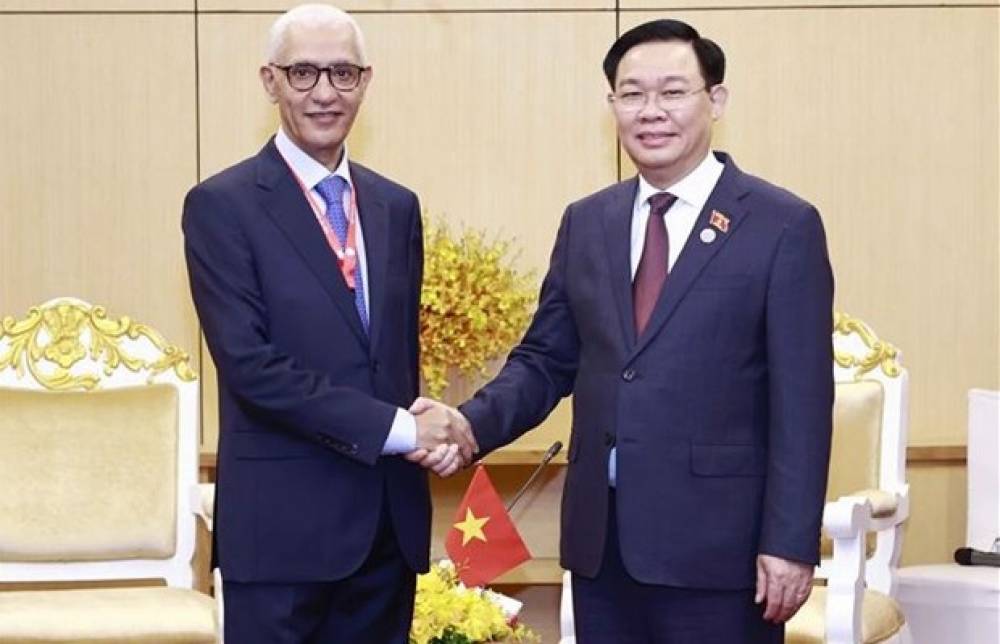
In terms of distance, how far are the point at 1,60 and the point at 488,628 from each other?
2528mm

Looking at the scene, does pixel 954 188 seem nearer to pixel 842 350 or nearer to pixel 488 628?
pixel 842 350

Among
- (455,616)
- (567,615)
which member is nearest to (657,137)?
(455,616)

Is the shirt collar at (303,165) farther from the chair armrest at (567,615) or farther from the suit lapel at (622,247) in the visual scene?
the chair armrest at (567,615)

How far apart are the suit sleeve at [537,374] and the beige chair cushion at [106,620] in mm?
1093

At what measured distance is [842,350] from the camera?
489 centimetres

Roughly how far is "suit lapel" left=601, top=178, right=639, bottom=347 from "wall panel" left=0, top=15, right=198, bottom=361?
241cm

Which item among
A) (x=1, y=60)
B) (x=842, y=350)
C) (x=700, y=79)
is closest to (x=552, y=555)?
(x=842, y=350)

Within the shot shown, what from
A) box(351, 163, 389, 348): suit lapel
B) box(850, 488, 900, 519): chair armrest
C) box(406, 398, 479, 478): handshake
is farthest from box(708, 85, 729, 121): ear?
box(850, 488, 900, 519): chair armrest

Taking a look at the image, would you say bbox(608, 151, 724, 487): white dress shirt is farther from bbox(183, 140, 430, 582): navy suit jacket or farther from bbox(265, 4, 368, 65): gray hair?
bbox(265, 4, 368, 65): gray hair

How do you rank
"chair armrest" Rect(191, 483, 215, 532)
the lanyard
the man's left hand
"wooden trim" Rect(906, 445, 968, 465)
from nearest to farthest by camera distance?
1. the man's left hand
2. the lanyard
3. "chair armrest" Rect(191, 483, 215, 532)
4. "wooden trim" Rect(906, 445, 968, 465)

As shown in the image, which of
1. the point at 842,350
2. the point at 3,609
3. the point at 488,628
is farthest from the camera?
the point at 842,350

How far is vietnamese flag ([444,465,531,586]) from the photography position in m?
4.14

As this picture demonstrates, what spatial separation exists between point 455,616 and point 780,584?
0.95m

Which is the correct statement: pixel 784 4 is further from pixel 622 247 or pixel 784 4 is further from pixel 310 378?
pixel 310 378
